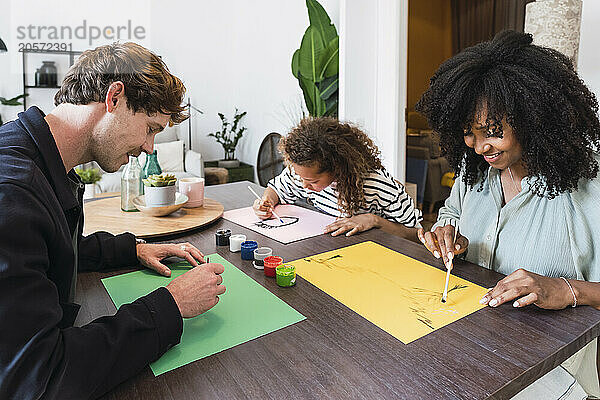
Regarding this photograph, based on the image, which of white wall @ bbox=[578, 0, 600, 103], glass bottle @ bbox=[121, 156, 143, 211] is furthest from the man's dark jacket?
white wall @ bbox=[578, 0, 600, 103]

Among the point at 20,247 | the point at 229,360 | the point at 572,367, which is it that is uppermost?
the point at 20,247

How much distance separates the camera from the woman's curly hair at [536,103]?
1.12 m

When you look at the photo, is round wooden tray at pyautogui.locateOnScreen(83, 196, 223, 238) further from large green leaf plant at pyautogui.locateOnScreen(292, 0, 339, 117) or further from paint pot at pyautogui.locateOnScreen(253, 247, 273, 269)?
large green leaf plant at pyautogui.locateOnScreen(292, 0, 339, 117)

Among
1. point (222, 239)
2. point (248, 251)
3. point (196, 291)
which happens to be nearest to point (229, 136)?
point (222, 239)

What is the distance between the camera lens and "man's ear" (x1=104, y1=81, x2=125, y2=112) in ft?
3.08

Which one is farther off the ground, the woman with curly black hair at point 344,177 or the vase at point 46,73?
the vase at point 46,73

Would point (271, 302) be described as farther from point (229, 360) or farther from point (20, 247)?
point (20, 247)

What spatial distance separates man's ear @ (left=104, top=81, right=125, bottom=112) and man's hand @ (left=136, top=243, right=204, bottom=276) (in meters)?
0.43

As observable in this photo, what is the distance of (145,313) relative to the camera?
0.81 metres

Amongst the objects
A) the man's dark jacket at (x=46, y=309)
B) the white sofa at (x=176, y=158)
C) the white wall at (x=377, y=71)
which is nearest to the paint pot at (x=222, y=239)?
the man's dark jacket at (x=46, y=309)

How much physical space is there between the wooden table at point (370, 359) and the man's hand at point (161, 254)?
0.62 ft

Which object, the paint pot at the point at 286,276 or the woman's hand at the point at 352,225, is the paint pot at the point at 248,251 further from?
the woman's hand at the point at 352,225

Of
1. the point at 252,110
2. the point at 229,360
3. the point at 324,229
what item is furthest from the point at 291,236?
the point at 252,110

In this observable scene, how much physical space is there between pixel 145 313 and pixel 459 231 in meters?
0.99
